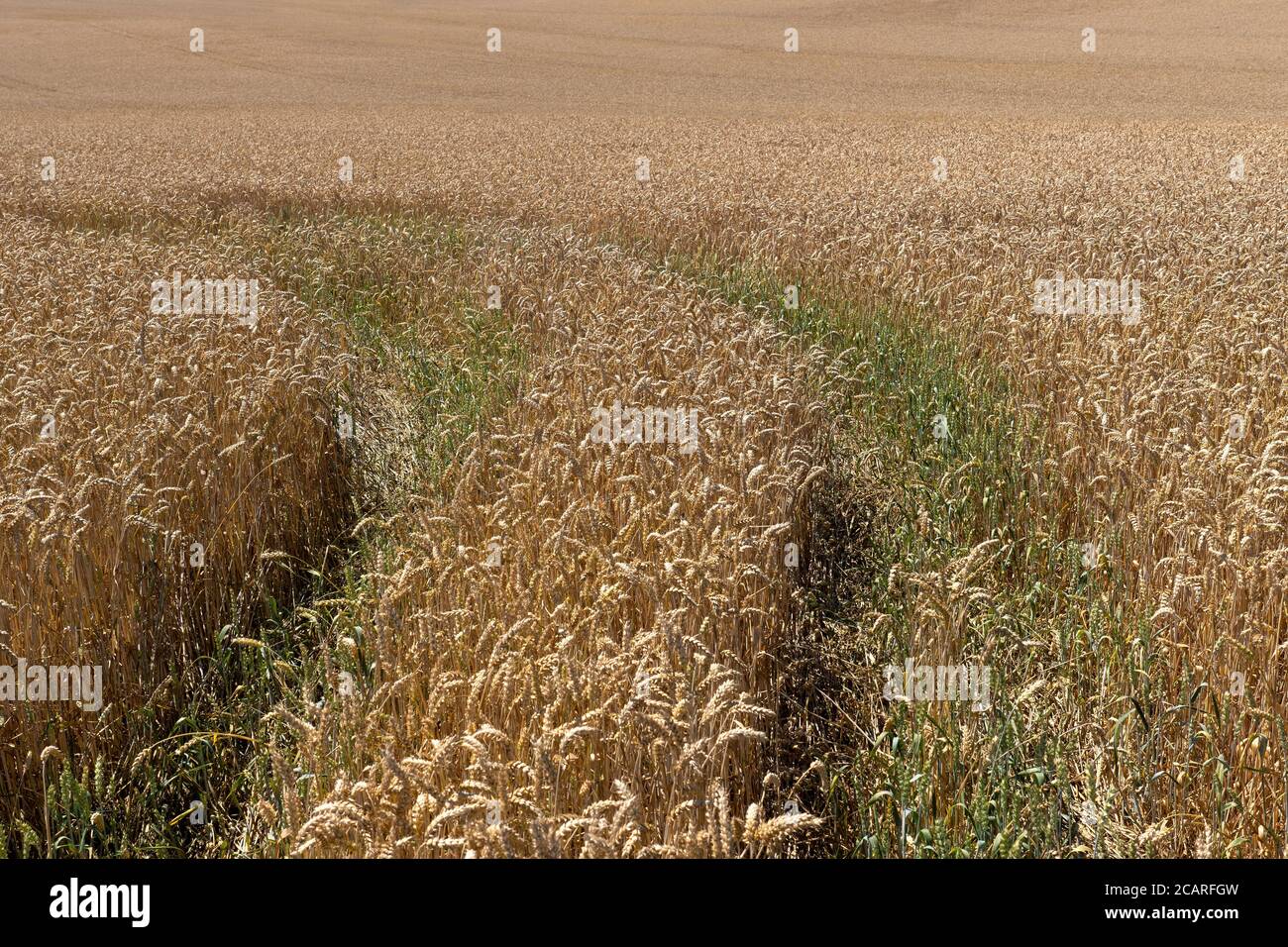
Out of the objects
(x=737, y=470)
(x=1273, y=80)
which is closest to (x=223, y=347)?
(x=737, y=470)

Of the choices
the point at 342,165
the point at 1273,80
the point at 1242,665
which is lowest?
the point at 1242,665

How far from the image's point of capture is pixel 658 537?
11.1 ft

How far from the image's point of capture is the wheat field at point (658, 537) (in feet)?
8.80

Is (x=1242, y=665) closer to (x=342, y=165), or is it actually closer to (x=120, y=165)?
(x=342, y=165)

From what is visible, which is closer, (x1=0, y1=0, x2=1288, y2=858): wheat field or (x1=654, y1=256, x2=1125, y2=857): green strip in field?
(x1=0, y1=0, x2=1288, y2=858): wheat field

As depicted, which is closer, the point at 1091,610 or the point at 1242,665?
the point at 1242,665

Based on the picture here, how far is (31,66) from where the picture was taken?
50.3m

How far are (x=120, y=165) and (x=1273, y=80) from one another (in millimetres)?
43932

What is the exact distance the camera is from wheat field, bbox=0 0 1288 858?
8.80 ft

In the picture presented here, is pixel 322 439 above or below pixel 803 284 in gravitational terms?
below

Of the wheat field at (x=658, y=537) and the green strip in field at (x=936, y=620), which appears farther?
the green strip in field at (x=936, y=620)

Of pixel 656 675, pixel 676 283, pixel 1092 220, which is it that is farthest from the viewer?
pixel 1092 220

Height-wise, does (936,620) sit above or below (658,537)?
→ below

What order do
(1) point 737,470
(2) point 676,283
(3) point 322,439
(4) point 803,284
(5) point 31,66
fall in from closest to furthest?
(1) point 737,470 < (3) point 322,439 < (2) point 676,283 < (4) point 803,284 < (5) point 31,66
